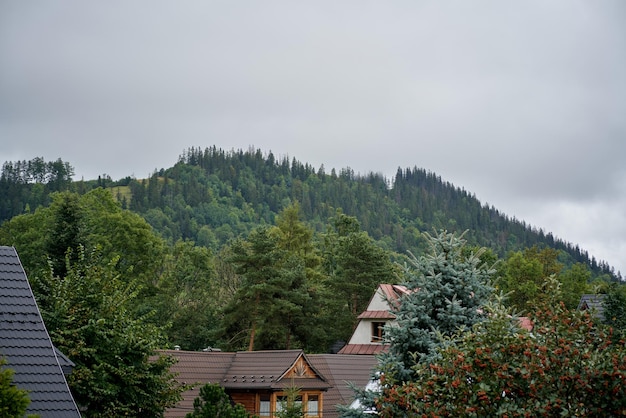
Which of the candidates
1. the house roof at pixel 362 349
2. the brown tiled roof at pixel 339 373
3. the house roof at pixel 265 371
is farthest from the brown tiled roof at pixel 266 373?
the house roof at pixel 362 349

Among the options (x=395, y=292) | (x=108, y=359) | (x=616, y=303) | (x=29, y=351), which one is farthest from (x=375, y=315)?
(x=29, y=351)

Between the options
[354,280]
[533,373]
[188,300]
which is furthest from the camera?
[188,300]

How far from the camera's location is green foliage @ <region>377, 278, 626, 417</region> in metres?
10.9

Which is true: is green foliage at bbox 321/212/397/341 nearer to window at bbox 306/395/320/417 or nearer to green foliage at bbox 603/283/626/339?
window at bbox 306/395/320/417

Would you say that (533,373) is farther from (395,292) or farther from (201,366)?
(201,366)

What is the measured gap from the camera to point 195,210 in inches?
7859

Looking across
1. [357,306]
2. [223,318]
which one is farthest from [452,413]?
[357,306]

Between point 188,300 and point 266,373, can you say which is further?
point 188,300

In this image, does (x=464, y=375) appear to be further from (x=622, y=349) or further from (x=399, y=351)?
(x=399, y=351)

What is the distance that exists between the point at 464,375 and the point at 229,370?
2725 cm

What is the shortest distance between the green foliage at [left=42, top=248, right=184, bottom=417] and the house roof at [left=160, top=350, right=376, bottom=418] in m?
10.6

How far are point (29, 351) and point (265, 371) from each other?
80.5 feet

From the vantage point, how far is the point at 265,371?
36219mm

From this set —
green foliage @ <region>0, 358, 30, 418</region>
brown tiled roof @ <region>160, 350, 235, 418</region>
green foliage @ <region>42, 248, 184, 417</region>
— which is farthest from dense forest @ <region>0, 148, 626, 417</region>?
green foliage @ <region>0, 358, 30, 418</region>
